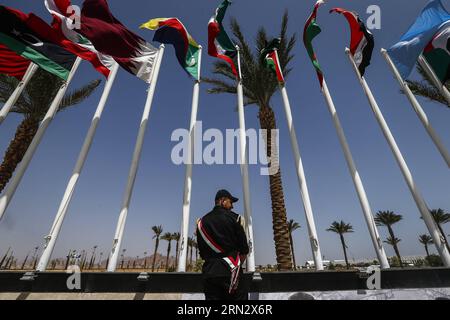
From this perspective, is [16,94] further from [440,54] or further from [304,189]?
[440,54]

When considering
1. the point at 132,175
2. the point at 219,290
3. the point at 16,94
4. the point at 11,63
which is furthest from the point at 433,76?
the point at 11,63

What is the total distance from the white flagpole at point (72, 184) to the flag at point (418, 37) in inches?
377

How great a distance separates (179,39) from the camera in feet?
30.5

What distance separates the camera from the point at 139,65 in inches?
344

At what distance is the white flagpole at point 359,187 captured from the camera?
253 inches

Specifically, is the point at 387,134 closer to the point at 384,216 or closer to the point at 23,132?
the point at 23,132

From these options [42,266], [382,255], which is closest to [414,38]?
[382,255]

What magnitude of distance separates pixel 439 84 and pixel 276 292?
8.68m

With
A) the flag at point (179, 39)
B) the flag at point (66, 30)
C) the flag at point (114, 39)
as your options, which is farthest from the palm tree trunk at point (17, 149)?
the flag at point (179, 39)

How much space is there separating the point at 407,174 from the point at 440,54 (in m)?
4.33

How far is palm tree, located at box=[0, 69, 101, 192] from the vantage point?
→ 40.8 ft

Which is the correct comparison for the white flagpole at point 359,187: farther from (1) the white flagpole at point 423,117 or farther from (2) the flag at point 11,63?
(2) the flag at point 11,63

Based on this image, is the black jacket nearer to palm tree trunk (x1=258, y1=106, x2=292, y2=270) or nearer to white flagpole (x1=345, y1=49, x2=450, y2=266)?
white flagpole (x1=345, y1=49, x2=450, y2=266)
